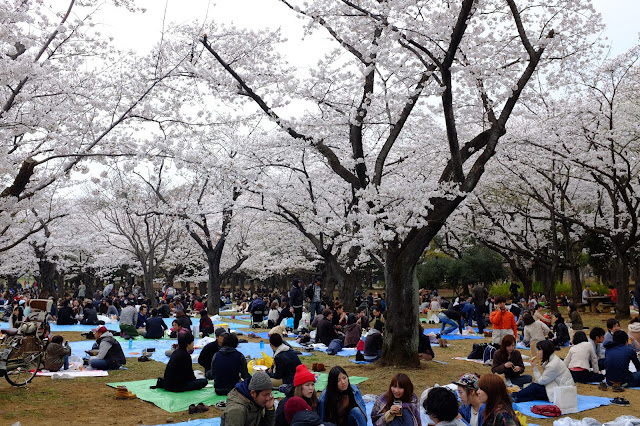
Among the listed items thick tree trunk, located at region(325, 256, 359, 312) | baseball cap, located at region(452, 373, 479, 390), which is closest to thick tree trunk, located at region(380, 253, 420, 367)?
baseball cap, located at region(452, 373, 479, 390)

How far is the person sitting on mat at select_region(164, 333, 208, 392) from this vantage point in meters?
8.02

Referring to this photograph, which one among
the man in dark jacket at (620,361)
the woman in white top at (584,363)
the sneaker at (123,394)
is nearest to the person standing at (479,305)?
the woman in white top at (584,363)

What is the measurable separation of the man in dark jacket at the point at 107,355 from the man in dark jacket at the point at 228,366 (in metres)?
3.10

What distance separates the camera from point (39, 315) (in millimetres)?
9547

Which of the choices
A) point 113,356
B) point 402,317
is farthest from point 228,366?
point 402,317

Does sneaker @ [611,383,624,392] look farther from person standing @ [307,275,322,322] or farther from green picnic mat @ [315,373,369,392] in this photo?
person standing @ [307,275,322,322]

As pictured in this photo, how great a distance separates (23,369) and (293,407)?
19.4ft

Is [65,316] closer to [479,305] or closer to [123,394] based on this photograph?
[123,394]

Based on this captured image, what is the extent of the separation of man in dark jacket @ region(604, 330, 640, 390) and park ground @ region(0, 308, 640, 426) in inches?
9.7

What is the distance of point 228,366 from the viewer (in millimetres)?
7781

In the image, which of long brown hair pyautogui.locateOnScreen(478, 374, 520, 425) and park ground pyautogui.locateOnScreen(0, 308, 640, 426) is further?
park ground pyautogui.locateOnScreen(0, 308, 640, 426)

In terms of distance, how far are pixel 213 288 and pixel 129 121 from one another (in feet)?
41.9

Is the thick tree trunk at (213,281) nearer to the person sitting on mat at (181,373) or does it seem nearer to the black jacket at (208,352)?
the black jacket at (208,352)

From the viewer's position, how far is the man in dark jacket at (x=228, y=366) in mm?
7762
